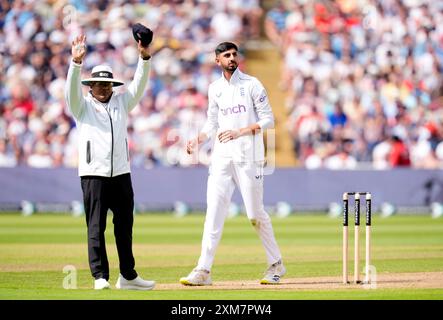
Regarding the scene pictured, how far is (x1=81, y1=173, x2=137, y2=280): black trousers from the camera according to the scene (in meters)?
11.9

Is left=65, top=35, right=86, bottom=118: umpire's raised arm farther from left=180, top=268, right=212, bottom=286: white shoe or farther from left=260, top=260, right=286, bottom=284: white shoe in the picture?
left=260, top=260, right=286, bottom=284: white shoe

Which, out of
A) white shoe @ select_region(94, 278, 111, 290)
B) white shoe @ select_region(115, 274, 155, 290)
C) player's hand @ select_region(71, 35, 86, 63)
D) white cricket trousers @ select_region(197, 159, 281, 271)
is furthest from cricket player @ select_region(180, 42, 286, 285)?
player's hand @ select_region(71, 35, 86, 63)

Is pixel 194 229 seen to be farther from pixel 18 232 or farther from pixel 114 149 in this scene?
pixel 114 149

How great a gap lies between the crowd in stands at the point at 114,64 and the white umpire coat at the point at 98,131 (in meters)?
15.5

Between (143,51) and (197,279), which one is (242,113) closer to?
(143,51)

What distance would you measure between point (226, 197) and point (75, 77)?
7.53 feet

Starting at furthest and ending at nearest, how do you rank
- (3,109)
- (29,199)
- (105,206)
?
(3,109) < (29,199) < (105,206)

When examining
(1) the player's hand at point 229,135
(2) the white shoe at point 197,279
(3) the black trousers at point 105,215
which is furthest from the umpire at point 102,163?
(1) the player's hand at point 229,135

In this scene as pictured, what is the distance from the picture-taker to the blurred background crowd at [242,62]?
28391mm

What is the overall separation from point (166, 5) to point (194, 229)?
10995mm

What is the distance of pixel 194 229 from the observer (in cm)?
2309

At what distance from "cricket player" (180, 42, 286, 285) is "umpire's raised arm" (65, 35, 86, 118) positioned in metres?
1.53
